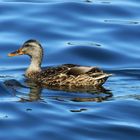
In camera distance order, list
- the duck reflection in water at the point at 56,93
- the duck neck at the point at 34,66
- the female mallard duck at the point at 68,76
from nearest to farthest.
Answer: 1. the duck reflection in water at the point at 56,93
2. the female mallard duck at the point at 68,76
3. the duck neck at the point at 34,66

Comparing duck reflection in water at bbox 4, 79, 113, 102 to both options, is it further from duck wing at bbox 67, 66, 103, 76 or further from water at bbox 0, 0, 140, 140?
duck wing at bbox 67, 66, 103, 76

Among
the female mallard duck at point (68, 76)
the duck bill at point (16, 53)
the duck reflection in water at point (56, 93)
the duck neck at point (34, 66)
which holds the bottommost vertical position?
the duck reflection in water at point (56, 93)

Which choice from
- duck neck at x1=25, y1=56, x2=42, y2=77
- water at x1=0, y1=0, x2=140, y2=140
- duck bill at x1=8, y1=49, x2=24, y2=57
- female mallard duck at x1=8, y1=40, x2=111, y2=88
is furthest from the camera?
duck bill at x1=8, y1=49, x2=24, y2=57

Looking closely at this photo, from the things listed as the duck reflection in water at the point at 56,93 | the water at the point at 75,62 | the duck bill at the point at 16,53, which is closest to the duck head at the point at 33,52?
the duck bill at the point at 16,53

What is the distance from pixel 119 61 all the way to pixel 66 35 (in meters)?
2.40

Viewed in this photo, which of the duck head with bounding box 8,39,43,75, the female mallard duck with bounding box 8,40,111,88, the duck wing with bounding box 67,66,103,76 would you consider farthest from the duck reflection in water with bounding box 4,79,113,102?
the duck head with bounding box 8,39,43,75

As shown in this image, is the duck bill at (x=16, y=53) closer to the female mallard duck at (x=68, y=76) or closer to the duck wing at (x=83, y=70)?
the female mallard duck at (x=68, y=76)

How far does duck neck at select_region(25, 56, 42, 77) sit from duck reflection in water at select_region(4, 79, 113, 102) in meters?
0.33

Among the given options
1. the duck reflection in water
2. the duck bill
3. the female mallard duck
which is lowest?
the duck reflection in water

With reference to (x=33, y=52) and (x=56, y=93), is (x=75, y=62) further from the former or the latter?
(x=56, y=93)

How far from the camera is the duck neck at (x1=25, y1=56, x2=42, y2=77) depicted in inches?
670

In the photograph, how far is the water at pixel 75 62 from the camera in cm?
1357

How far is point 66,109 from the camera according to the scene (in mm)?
14531

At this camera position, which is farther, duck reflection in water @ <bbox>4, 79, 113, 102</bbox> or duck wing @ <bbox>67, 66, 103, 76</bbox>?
duck wing @ <bbox>67, 66, 103, 76</bbox>
